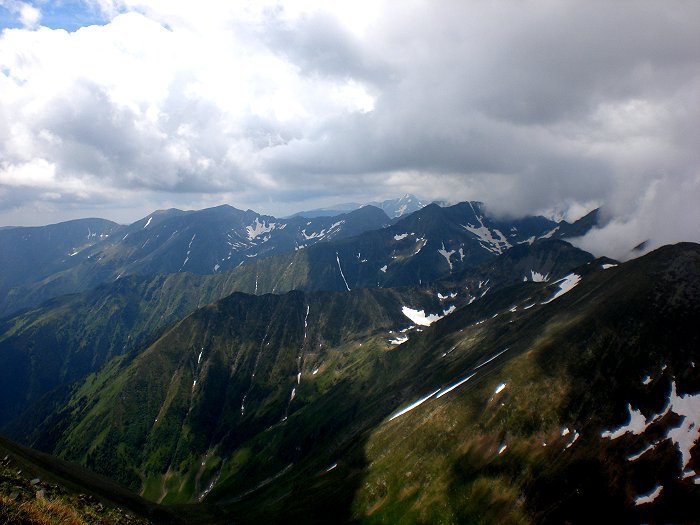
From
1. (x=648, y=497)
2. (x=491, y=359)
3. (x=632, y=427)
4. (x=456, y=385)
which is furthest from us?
(x=491, y=359)

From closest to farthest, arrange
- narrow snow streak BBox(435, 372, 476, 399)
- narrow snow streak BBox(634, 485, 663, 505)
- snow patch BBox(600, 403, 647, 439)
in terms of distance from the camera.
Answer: narrow snow streak BBox(634, 485, 663, 505), snow patch BBox(600, 403, 647, 439), narrow snow streak BBox(435, 372, 476, 399)

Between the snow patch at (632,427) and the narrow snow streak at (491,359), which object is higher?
the narrow snow streak at (491,359)

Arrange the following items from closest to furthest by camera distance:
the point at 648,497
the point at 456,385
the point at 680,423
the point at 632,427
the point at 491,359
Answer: the point at 648,497
the point at 680,423
the point at 632,427
the point at 456,385
the point at 491,359

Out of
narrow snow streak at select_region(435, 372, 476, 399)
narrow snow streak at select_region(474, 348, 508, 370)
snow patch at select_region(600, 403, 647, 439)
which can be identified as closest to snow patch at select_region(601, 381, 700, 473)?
snow patch at select_region(600, 403, 647, 439)

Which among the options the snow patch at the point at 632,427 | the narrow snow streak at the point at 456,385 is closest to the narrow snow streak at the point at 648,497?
the snow patch at the point at 632,427

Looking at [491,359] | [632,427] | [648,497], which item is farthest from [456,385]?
[648,497]

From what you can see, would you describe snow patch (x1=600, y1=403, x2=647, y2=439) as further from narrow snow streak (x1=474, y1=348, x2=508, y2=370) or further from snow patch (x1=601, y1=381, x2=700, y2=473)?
narrow snow streak (x1=474, y1=348, x2=508, y2=370)

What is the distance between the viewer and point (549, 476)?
99.5 metres

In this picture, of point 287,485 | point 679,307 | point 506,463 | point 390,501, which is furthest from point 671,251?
point 287,485

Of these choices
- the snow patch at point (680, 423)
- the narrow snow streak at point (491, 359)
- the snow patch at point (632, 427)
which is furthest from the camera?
the narrow snow streak at point (491, 359)

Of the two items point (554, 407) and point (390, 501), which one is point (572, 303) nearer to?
point (554, 407)

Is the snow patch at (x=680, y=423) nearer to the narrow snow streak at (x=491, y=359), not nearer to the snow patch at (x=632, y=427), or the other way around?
the snow patch at (x=632, y=427)

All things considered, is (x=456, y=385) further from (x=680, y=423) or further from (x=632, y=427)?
(x=680, y=423)

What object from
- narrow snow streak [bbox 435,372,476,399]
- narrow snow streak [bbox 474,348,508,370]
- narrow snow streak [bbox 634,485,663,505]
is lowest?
narrow snow streak [bbox 634,485,663,505]
